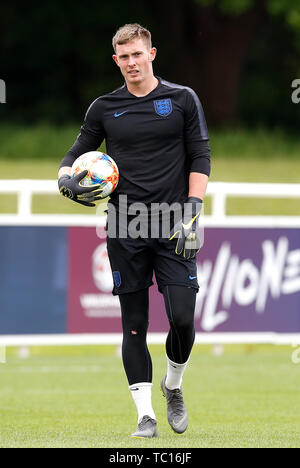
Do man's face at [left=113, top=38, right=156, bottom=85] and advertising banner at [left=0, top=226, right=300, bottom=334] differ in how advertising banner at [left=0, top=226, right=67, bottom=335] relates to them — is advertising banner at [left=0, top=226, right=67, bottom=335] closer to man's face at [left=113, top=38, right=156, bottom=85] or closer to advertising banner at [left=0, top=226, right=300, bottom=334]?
advertising banner at [left=0, top=226, right=300, bottom=334]

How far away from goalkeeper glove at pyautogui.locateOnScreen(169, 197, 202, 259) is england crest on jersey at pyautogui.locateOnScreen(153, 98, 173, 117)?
0.51m

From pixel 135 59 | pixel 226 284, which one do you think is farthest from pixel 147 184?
pixel 226 284

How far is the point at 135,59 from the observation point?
6.72 metres

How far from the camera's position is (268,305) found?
1196 cm

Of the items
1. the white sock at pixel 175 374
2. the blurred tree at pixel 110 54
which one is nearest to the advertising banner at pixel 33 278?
the white sock at pixel 175 374

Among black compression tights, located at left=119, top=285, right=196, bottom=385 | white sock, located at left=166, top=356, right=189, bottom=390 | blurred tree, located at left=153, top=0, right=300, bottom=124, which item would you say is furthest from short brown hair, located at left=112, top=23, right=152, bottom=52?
blurred tree, located at left=153, top=0, right=300, bottom=124

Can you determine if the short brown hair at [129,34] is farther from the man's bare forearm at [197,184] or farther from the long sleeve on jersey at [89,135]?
the man's bare forearm at [197,184]

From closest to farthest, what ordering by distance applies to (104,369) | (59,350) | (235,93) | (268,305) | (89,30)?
(104,369)
(268,305)
(59,350)
(235,93)
(89,30)

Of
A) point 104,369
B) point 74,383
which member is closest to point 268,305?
point 104,369

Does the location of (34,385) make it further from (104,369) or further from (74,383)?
(104,369)

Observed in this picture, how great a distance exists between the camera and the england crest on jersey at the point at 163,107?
682 centimetres

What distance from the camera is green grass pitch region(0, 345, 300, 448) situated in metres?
6.84

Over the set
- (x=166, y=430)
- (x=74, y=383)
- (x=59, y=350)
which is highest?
(x=166, y=430)
